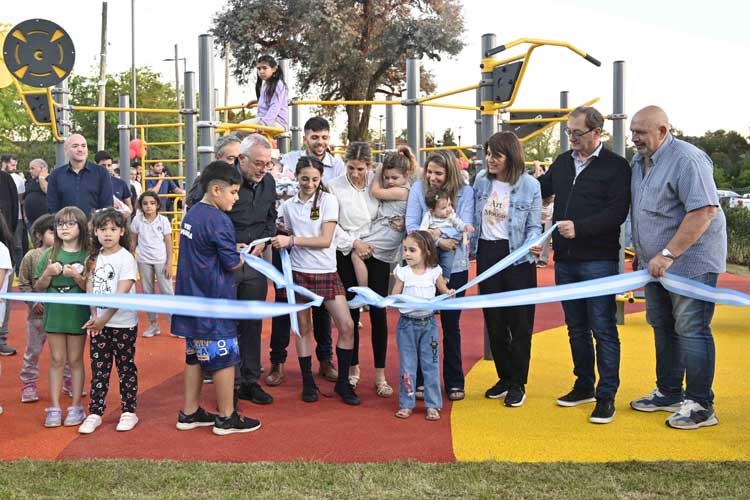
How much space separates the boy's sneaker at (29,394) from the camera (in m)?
5.72

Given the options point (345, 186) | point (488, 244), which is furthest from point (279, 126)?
point (488, 244)

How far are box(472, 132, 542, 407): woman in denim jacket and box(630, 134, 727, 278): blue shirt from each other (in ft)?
2.50

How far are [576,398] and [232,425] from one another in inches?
91.5

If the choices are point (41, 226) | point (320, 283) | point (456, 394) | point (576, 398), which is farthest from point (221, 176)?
point (576, 398)

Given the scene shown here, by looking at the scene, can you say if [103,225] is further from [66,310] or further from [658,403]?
[658,403]

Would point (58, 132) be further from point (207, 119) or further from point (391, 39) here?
point (391, 39)

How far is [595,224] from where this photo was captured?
511cm

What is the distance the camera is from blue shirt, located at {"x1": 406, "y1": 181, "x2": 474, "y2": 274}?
558 centimetres

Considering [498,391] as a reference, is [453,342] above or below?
above

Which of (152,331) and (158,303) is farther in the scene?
(152,331)

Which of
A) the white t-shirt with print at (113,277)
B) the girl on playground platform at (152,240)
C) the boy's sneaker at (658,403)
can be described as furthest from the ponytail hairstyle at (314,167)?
the girl on playground platform at (152,240)

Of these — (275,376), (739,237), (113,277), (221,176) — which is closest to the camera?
(221,176)

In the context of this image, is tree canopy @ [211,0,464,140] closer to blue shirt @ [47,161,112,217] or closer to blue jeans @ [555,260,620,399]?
blue shirt @ [47,161,112,217]

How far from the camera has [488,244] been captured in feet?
18.4
